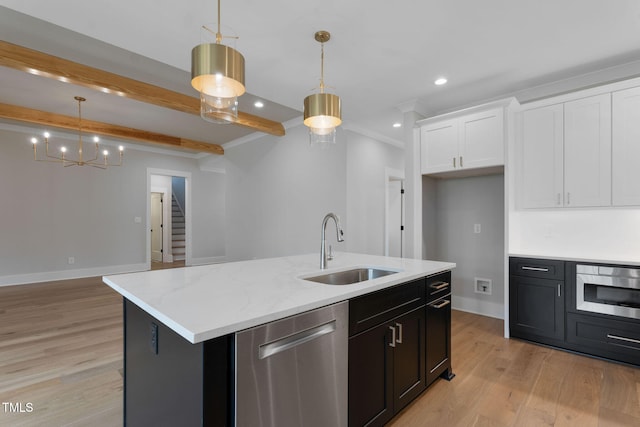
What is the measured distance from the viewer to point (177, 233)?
29.9ft

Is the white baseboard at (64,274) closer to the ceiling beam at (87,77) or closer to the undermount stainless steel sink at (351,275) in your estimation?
the ceiling beam at (87,77)

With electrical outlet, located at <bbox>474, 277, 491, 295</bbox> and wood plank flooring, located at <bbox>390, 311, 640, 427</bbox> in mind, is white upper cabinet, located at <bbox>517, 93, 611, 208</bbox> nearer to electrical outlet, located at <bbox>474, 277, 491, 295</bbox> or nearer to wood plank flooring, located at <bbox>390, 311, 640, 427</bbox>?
electrical outlet, located at <bbox>474, 277, 491, 295</bbox>

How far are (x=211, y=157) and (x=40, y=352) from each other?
583cm

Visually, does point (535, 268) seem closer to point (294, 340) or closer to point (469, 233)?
point (469, 233)

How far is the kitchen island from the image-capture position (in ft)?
3.37

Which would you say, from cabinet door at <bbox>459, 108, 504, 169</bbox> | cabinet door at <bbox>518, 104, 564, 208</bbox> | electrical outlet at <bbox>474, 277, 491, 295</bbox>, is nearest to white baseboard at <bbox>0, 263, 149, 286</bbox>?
electrical outlet at <bbox>474, 277, 491, 295</bbox>

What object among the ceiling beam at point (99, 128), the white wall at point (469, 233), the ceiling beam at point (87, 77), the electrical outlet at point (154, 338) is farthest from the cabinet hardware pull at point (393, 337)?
the ceiling beam at point (99, 128)

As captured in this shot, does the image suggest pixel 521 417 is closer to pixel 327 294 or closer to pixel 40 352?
pixel 327 294

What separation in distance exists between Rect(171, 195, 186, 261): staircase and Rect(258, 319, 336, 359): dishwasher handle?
8.46 metres

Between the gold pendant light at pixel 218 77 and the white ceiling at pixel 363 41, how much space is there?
770 millimetres

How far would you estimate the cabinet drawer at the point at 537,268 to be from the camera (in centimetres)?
295

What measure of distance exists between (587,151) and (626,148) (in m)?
0.27

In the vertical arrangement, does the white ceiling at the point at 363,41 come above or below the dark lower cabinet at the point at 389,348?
above

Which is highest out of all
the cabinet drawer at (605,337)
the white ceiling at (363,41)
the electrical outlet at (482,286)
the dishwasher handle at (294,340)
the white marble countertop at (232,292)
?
the white ceiling at (363,41)
